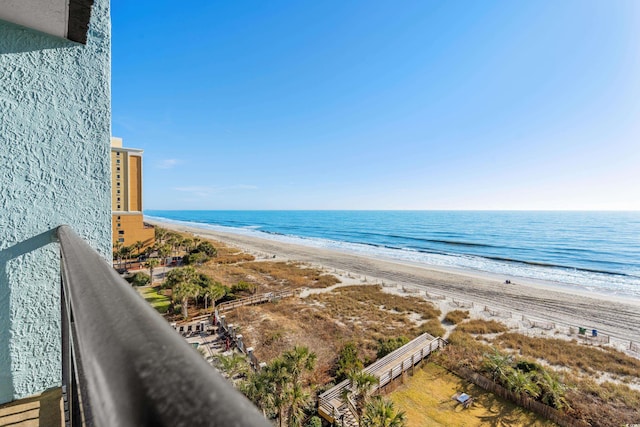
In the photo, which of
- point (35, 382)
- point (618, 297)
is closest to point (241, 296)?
point (35, 382)

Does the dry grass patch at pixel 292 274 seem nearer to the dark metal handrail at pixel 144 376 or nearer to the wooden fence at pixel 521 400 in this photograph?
the wooden fence at pixel 521 400

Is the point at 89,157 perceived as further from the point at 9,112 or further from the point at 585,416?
the point at 585,416

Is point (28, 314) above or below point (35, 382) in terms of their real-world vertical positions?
above

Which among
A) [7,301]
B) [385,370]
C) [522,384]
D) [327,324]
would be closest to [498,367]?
[522,384]

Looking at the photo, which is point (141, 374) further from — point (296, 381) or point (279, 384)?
point (296, 381)

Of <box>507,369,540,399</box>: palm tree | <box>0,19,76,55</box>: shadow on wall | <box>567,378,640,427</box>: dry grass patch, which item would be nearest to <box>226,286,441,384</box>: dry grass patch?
<box>507,369,540,399</box>: palm tree

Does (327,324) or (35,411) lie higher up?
(35,411)
